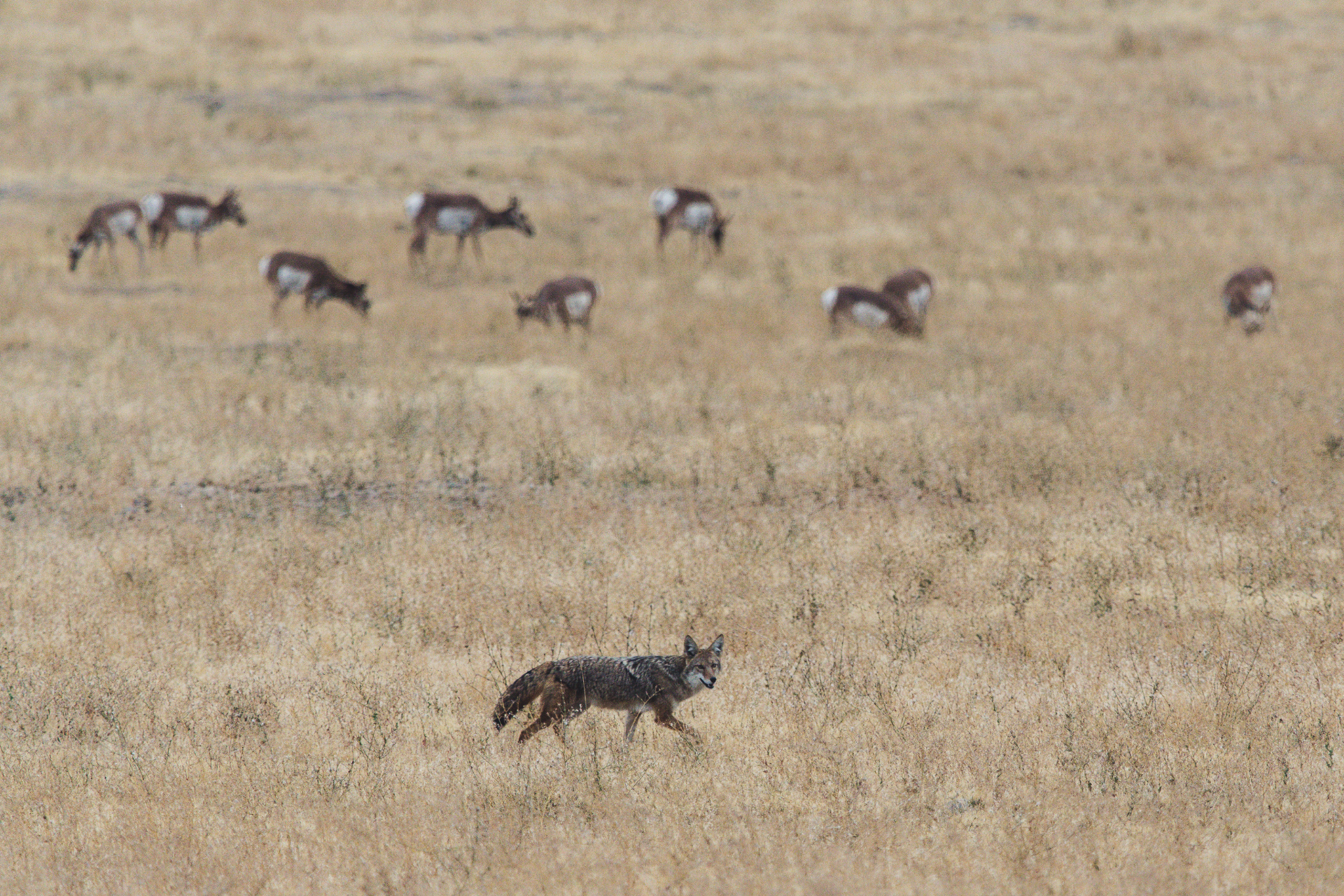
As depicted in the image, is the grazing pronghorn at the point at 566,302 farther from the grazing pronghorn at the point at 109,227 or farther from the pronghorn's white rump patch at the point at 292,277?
the grazing pronghorn at the point at 109,227

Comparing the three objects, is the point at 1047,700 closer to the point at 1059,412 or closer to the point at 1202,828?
the point at 1202,828

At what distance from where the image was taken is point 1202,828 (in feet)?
20.5

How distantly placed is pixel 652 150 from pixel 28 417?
62.2 feet

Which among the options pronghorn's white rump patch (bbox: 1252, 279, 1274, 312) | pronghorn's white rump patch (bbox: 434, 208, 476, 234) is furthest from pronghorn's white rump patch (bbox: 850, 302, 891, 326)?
pronghorn's white rump patch (bbox: 434, 208, 476, 234)

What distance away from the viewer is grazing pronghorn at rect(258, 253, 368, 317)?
69.7ft

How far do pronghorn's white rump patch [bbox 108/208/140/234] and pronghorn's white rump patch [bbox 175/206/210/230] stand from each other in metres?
0.78

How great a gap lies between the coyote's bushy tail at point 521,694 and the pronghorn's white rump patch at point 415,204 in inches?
741

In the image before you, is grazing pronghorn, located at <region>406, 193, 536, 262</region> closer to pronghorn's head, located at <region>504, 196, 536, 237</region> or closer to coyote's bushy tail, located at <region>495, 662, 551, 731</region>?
pronghorn's head, located at <region>504, 196, 536, 237</region>

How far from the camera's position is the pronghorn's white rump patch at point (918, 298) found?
20.3m

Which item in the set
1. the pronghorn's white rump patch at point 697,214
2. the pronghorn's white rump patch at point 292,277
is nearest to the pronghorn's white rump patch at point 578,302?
the pronghorn's white rump patch at point 292,277

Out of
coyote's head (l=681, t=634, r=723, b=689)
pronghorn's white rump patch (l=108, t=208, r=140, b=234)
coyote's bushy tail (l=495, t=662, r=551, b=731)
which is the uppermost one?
pronghorn's white rump patch (l=108, t=208, r=140, b=234)

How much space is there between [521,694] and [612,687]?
48 cm

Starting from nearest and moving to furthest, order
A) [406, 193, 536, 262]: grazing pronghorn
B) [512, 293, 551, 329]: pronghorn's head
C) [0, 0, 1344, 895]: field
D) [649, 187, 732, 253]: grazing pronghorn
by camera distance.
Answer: [0, 0, 1344, 895]: field
[512, 293, 551, 329]: pronghorn's head
[406, 193, 536, 262]: grazing pronghorn
[649, 187, 732, 253]: grazing pronghorn

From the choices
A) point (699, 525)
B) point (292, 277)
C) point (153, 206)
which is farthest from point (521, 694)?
point (153, 206)
